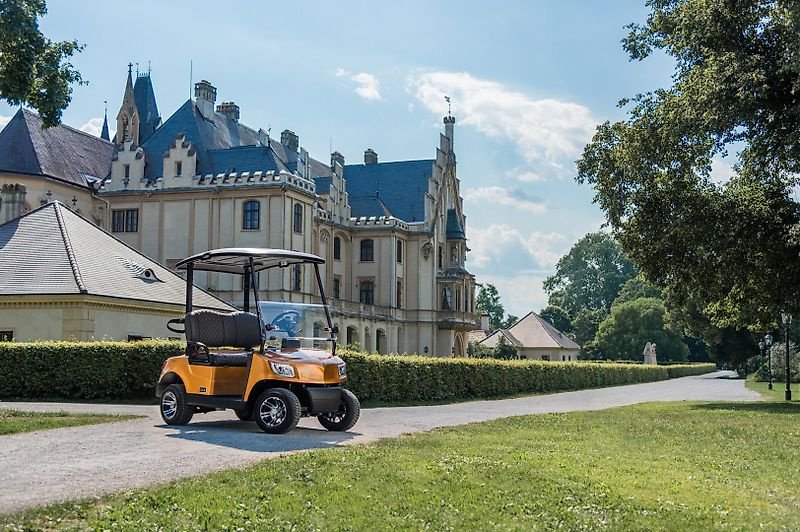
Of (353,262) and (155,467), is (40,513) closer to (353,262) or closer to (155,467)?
(155,467)

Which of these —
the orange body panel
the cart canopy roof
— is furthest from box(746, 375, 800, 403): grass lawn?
the orange body panel

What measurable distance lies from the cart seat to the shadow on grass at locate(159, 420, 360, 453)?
1.45 meters

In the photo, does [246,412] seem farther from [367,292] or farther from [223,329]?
[367,292]

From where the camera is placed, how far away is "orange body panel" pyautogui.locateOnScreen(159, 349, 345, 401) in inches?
552

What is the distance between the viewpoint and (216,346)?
15523 millimetres

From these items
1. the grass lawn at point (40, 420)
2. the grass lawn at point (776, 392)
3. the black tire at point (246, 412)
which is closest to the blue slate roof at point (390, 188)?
the grass lawn at point (776, 392)

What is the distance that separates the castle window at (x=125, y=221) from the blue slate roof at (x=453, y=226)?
28353mm

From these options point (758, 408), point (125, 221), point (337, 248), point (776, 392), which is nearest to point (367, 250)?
point (337, 248)

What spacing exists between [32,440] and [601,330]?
97.8 meters

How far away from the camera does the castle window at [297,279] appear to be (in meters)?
50.6

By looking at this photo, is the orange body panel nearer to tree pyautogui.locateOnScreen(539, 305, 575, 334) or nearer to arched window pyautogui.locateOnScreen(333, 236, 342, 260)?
arched window pyautogui.locateOnScreen(333, 236, 342, 260)

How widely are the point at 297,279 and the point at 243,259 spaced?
36014mm

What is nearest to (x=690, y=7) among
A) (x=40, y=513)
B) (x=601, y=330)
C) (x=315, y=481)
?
(x=315, y=481)

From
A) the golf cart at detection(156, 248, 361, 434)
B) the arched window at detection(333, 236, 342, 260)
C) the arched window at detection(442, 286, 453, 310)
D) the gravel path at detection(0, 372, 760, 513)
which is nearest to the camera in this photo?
the gravel path at detection(0, 372, 760, 513)
